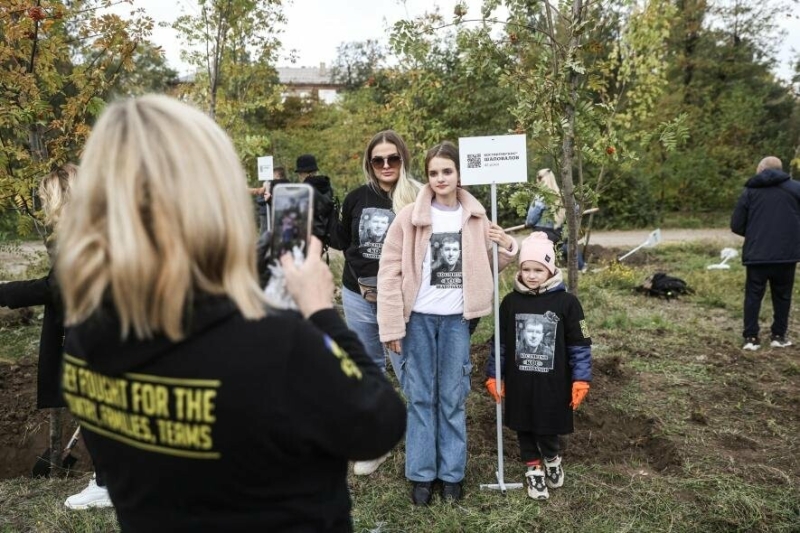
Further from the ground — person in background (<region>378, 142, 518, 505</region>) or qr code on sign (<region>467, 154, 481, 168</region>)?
qr code on sign (<region>467, 154, 481, 168</region>)

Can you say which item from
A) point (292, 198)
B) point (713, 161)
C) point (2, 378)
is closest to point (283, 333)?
point (292, 198)

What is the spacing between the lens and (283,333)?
1.18 m

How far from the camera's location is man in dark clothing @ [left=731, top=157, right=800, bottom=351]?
650 centimetres

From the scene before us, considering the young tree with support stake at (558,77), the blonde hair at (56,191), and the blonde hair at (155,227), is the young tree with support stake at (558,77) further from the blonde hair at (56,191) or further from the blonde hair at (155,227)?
the blonde hair at (155,227)

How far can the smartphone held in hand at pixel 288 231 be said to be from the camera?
138 cm

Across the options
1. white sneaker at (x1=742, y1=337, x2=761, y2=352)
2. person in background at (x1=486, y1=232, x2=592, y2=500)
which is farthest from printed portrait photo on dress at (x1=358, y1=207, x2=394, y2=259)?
white sneaker at (x1=742, y1=337, x2=761, y2=352)

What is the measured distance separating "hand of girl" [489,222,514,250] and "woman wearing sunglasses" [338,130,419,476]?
61 centimetres

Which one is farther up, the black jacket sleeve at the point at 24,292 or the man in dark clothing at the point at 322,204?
the man in dark clothing at the point at 322,204

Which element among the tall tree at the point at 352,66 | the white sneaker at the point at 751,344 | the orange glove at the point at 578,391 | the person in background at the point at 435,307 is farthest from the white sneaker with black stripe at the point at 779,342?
the tall tree at the point at 352,66

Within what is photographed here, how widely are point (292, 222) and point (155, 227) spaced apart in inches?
14.1

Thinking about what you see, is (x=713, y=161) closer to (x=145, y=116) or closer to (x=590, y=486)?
(x=590, y=486)

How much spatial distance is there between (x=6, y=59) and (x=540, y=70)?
3531 mm

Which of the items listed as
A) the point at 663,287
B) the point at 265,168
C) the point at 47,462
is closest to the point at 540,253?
the point at 47,462

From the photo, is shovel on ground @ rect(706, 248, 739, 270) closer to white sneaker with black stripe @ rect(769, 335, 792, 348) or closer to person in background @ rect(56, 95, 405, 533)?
white sneaker with black stripe @ rect(769, 335, 792, 348)
